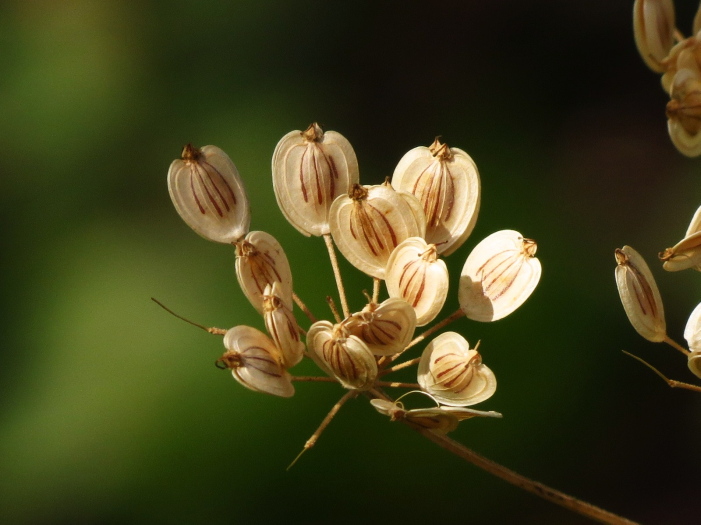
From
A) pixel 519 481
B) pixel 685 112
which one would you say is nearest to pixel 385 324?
pixel 519 481

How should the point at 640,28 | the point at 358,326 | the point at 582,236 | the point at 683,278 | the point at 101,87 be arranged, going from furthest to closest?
the point at 101,87 → the point at 582,236 → the point at 683,278 → the point at 640,28 → the point at 358,326

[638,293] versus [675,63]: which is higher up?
[675,63]

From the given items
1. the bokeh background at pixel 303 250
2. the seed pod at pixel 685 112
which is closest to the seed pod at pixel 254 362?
the seed pod at pixel 685 112

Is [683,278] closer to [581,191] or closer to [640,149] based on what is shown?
[581,191]

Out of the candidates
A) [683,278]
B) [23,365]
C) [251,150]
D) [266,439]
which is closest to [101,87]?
[251,150]

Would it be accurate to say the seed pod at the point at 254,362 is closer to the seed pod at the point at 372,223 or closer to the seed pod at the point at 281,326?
the seed pod at the point at 281,326

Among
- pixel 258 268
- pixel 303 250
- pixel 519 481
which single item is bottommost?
pixel 519 481

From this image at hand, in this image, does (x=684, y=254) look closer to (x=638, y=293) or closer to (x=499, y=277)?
(x=638, y=293)
